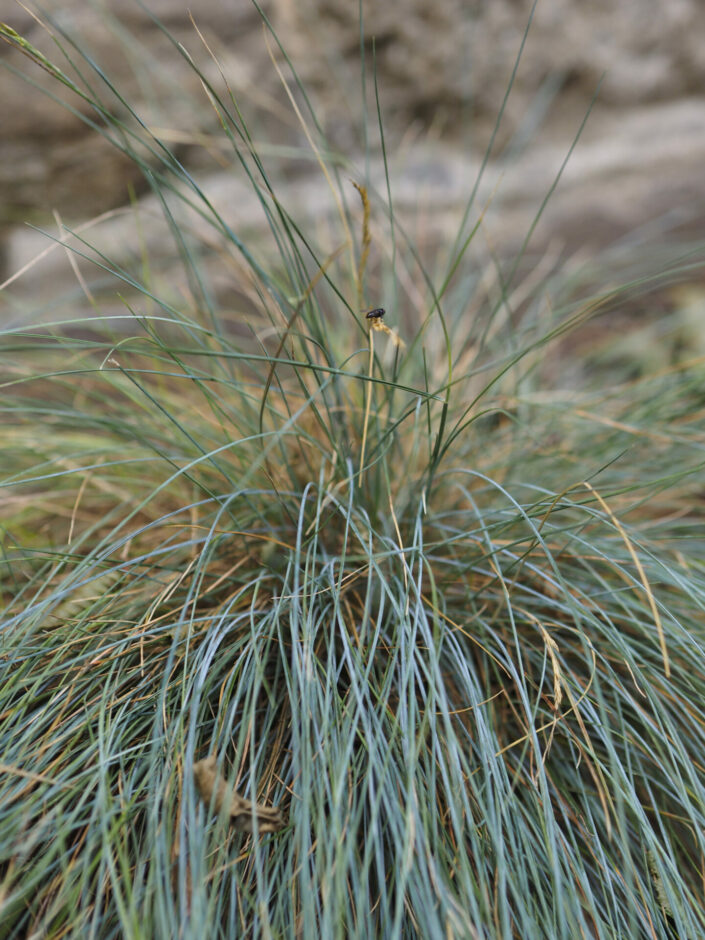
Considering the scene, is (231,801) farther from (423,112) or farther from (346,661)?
(423,112)

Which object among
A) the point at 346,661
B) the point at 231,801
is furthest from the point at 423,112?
the point at 231,801

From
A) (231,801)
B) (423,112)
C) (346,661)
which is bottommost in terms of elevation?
(231,801)

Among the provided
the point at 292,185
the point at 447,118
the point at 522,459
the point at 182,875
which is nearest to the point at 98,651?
the point at 182,875

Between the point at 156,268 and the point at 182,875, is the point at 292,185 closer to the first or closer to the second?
the point at 156,268

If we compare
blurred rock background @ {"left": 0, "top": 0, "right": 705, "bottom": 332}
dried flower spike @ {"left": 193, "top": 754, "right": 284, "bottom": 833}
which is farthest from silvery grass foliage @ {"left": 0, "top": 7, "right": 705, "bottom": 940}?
blurred rock background @ {"left": 0, "top": 0, "right": 705, "bottom": 332}

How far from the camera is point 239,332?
157 centimetres

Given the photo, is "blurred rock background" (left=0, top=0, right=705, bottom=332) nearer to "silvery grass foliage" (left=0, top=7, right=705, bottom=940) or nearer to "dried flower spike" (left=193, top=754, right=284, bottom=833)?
"silvery grass foliage" (left=0, top=7, right=705, bottom=940)

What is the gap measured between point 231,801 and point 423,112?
5.09 feet

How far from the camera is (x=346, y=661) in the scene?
2.58 feet

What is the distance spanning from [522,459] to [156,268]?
3.22ft

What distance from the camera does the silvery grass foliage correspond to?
580mm

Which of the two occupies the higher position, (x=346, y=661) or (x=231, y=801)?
(x=346, y=661)

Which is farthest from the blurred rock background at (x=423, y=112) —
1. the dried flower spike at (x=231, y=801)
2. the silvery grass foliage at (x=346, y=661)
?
the dried flower spike at (x=231, y=801)

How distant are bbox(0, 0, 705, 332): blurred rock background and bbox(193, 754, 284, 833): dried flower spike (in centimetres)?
114
